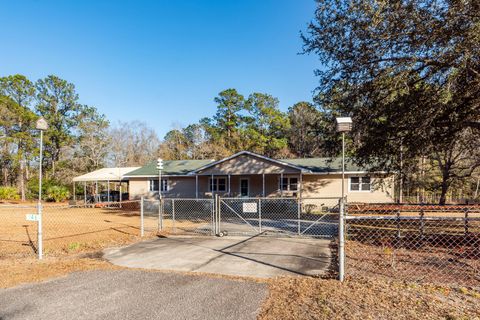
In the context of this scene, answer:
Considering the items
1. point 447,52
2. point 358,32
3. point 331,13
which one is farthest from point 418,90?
point 331,13

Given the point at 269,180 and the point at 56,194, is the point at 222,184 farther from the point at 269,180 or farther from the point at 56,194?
the point at 56,194

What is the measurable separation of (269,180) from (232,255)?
15.0 metres

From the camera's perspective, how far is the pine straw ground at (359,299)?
Result: 4121mm

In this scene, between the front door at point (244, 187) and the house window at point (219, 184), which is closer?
the front door at point (244, 187)

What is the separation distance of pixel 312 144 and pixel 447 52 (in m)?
36.9

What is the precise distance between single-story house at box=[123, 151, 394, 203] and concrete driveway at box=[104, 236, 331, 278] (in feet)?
34.0

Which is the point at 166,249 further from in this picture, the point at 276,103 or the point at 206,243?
the point at 276,103

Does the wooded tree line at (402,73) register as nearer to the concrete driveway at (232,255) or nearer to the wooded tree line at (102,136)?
the concrete driveway at (232,255)

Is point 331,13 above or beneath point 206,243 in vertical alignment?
above

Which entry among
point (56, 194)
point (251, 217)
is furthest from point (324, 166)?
point (56, 194)

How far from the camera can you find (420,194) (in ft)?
81.3

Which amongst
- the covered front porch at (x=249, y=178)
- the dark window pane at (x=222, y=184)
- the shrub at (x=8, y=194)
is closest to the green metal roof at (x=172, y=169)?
the covered front porch at (x=249, y=178)

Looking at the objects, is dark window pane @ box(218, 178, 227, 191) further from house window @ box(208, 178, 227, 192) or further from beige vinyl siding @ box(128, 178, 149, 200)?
beige vinyl siding @ box(128, 178, 149, 200)

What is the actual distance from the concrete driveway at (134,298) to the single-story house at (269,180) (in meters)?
14.4
